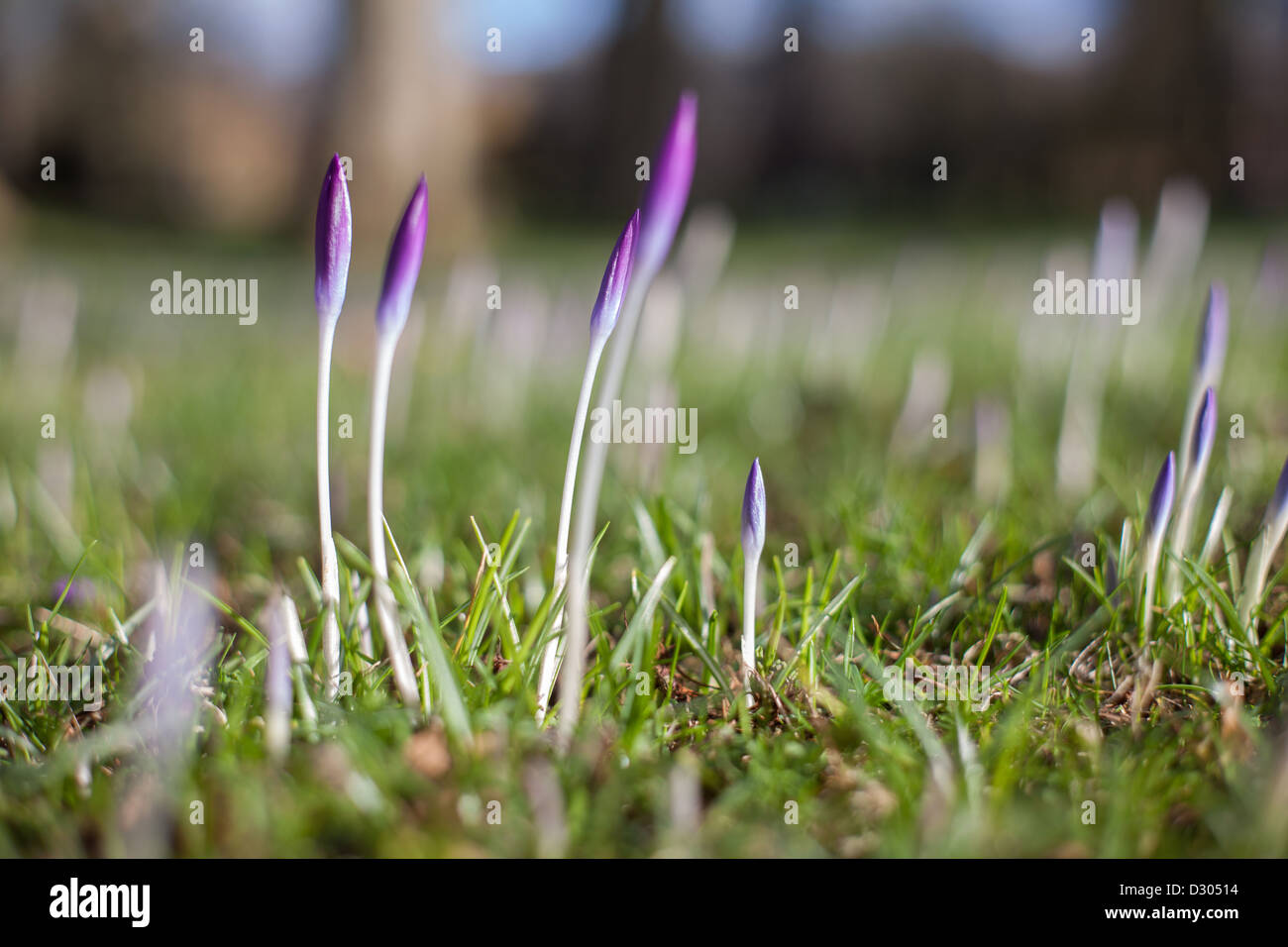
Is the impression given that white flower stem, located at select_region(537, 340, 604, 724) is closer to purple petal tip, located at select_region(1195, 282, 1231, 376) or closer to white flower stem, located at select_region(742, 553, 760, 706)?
white flower stem, located at select_region(742, 553, 760, 706)

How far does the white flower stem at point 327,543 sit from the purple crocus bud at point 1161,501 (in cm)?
118

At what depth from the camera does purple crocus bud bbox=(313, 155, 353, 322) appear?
4.07 feet

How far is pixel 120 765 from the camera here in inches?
52.9

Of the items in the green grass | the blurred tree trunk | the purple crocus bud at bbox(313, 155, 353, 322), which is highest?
the blurred tree trunk

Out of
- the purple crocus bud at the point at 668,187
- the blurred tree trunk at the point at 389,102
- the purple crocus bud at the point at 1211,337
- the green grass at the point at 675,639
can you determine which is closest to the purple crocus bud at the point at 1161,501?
the green grass at the point at 675,639

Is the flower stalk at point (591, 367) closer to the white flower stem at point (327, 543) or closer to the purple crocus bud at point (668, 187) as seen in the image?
the purple crocus bud at point (668, 187)

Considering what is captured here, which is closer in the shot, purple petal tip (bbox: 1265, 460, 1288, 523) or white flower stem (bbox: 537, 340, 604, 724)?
white flower stem (bbox: 537, 340, 604, 724)

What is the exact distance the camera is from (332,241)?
1.27m

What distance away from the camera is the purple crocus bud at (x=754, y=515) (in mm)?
1407

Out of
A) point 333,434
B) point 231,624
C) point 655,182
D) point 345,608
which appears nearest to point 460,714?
point 345,608

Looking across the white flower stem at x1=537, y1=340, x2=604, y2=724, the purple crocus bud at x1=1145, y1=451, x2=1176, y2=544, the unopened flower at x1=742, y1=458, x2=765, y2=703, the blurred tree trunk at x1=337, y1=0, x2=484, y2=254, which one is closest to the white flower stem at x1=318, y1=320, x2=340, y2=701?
the white flower stem at x1=537, y1=340, x2=604, y2=724

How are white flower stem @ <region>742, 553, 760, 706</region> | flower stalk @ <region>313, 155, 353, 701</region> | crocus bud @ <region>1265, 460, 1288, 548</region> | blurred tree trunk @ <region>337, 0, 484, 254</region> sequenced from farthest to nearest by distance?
blurred tree trunk @ <region>337, 0, 484, 254</region> < crocus bud @ <region>1265, 460, 1288, 548</region> < white flower stem @ <region>742, 553, 760, 706</region> < flower stalk @ <region>313, 155, 353, 701</region>

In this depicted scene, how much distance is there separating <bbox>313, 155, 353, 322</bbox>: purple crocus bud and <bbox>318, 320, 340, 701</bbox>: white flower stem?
31 millimetres
